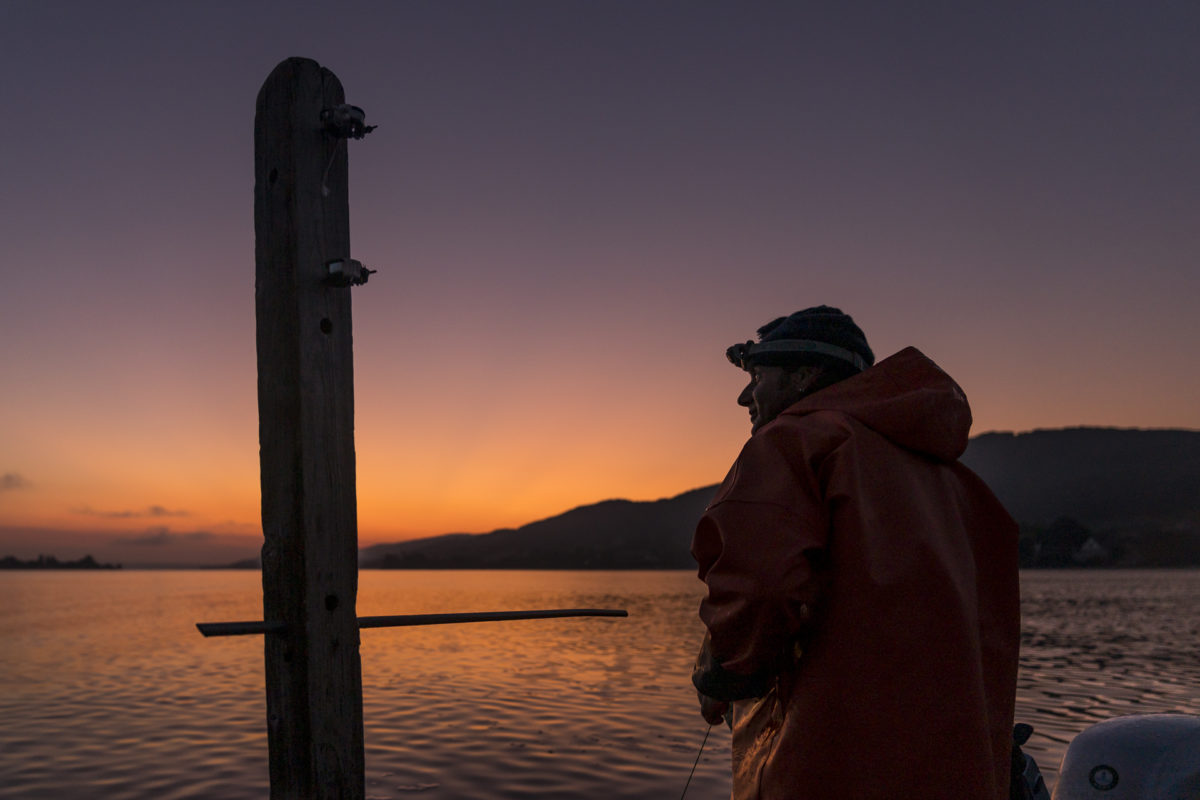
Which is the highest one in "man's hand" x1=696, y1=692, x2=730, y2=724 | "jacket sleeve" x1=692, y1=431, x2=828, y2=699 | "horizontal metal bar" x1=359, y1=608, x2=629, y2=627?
"jacket sleeve" x1=692, y1=431, x2=828, y2=699

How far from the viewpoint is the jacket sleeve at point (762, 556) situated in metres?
1.92

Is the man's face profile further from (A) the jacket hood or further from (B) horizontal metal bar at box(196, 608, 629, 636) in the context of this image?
(B) horizontal metal bar at box(196, 608, 629, 636)

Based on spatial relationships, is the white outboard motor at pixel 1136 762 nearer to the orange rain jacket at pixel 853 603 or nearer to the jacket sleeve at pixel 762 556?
the orange rain jacket at pixel 853 603

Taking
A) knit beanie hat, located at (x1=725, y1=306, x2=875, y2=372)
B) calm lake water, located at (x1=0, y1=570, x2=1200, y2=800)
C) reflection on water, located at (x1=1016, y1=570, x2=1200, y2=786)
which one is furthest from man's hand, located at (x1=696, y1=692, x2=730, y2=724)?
reflection on water, located at (x1=1016, y1=570, x2=1200, y2=786)

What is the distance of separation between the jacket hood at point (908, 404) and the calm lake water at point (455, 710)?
896cm

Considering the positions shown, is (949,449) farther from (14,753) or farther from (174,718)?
(174,718)

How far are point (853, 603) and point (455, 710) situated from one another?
15.1 metres

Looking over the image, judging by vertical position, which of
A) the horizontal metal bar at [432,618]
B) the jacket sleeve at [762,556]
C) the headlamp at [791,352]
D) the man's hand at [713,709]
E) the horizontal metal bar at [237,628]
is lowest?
the man's hand at [713,709]

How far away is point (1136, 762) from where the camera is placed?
4129mm

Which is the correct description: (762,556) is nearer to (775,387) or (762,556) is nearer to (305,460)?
(775,387)

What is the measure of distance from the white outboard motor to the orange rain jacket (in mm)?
2704

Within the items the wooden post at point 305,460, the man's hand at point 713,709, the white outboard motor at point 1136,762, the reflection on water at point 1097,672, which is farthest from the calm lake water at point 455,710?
the man's hand at point 713,709

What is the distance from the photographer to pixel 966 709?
6.38 ft

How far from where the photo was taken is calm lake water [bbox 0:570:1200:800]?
426 inches
